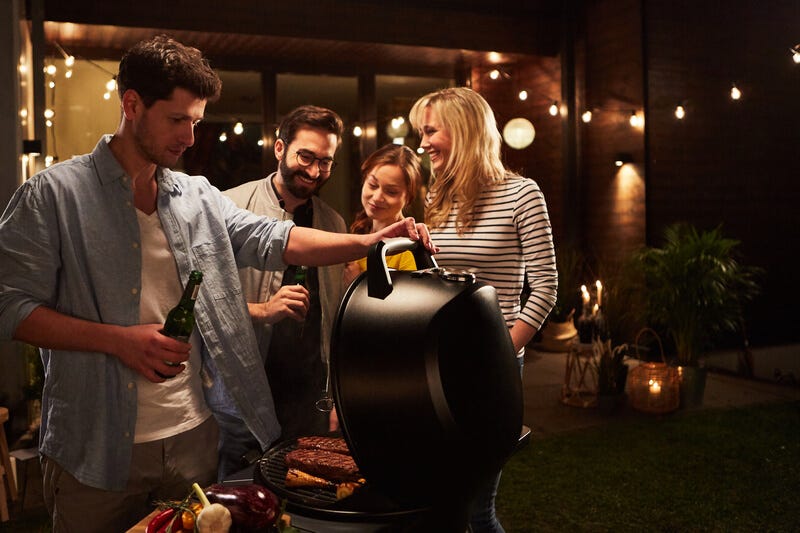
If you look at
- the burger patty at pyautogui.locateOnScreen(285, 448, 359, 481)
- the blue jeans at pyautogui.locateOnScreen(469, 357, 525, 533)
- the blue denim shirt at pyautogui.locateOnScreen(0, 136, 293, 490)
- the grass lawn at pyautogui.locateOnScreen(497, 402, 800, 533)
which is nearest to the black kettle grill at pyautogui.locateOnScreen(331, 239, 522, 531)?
the burger patty at pyautogui.locateOnScreen(285, 448, 359, 481)

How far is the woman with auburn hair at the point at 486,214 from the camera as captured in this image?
250 centimetres

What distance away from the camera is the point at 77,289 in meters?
1.64

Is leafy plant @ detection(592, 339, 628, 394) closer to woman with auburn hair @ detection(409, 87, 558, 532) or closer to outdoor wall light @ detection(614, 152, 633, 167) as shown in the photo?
outdoor wall light @ detection(614, 152, 633, 167)

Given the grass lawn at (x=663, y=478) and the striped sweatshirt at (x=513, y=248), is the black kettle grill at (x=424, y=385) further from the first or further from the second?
the grass lawn at (x=663, y=478)

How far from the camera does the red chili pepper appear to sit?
1.38 meters

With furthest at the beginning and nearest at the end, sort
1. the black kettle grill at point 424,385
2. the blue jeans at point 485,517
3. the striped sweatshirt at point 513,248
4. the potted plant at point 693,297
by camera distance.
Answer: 1. the potted plant at point 693,297
2. the striped sweatshirt at point 513,248
3. the blue jeans at point 485,517
4. the black kettle grill at point 424,385

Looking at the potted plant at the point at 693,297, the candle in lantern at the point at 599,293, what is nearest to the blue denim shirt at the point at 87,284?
the potted plant at the point at 693,297

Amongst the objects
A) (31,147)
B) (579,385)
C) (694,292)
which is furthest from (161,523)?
(694,292)

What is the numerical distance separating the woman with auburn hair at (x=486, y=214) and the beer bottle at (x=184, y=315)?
1076 mm

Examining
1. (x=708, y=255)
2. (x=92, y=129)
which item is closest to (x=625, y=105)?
(x=708, y=255)

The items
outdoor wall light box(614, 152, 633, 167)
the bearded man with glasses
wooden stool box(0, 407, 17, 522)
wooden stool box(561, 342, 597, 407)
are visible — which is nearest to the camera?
the bearded man with glasses

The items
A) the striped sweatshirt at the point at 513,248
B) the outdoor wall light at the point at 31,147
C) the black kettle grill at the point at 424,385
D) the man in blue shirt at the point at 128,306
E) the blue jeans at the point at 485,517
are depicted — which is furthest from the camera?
the outdoor wall light at the point at 31,147

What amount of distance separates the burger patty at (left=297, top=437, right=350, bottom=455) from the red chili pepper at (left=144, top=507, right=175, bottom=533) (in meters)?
0.41

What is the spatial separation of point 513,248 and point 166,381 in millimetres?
1278
